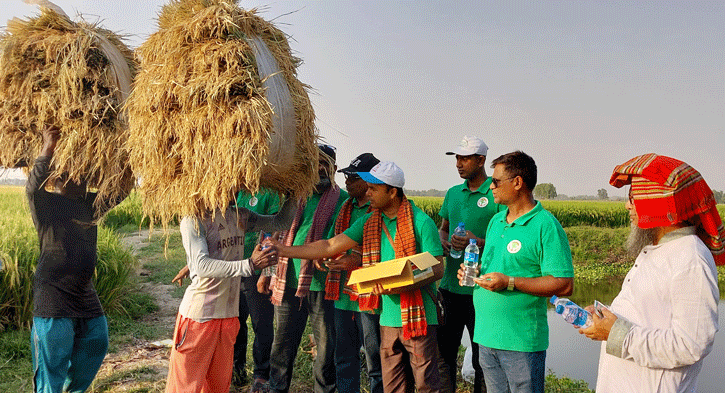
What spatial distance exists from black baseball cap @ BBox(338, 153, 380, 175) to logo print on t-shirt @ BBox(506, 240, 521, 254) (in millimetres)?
1269

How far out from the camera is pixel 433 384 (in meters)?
3.41

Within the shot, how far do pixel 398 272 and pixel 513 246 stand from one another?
0.65m

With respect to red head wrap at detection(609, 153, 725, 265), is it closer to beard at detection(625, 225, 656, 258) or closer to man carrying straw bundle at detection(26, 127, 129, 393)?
beard at detection(625, 225, 656, 258)

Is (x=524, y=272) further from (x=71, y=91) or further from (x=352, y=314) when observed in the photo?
(x=71, y=91)

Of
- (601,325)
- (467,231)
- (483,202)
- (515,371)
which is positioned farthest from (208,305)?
(483,202)

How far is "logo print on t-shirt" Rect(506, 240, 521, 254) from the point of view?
9.84ft

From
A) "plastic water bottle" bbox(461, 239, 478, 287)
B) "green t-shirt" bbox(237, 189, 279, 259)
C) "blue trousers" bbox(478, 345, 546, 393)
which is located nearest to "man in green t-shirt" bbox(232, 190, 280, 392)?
"green t-shirt" bbox(237, 189, 279, 259)

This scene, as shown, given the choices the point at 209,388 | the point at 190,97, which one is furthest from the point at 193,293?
the point at 190,97

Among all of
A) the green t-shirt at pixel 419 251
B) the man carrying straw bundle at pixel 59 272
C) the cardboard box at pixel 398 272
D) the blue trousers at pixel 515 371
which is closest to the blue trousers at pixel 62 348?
the man carrying straw bundle at pixel 59 272

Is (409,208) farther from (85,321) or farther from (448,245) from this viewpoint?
(85,321)

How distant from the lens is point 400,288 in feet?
10.8

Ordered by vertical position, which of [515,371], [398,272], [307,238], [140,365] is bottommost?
[140,365]

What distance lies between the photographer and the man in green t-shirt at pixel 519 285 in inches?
114

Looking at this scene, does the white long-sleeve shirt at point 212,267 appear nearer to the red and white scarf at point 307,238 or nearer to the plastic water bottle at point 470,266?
the red and white scarf at point 307,238
